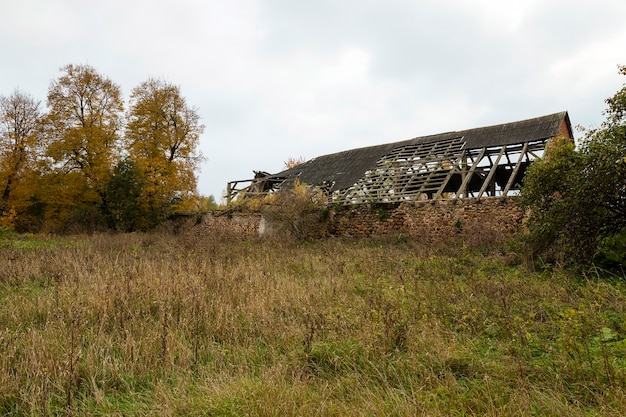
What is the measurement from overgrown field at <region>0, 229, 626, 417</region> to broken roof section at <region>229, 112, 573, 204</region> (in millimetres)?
10453

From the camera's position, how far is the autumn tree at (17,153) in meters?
20.3

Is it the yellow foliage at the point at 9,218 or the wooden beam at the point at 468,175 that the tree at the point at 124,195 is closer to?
the yellow foliage at the point at 9,218

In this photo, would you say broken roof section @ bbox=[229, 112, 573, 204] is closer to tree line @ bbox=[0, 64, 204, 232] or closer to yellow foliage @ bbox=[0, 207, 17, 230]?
tree line @ bbox=[0, 64, 204, 232]

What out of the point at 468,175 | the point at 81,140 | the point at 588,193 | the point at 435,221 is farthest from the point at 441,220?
the point at 81,140

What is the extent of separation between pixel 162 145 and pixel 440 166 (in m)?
18.3

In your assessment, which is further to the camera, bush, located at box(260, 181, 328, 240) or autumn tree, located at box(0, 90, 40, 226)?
autumn tree, located at box(0, 90, 40, 226)

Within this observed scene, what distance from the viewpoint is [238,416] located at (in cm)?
246

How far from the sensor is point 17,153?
20.9 m

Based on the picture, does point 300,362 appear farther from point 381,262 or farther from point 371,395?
point 381,262

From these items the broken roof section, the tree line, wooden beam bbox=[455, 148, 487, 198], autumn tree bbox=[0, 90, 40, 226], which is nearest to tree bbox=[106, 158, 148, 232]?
the tree line

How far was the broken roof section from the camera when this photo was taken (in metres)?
15.3

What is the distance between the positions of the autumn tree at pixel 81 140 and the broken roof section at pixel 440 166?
453 inches

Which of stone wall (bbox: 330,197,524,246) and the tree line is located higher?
the tree line

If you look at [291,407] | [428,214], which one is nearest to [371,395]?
[291,407]
